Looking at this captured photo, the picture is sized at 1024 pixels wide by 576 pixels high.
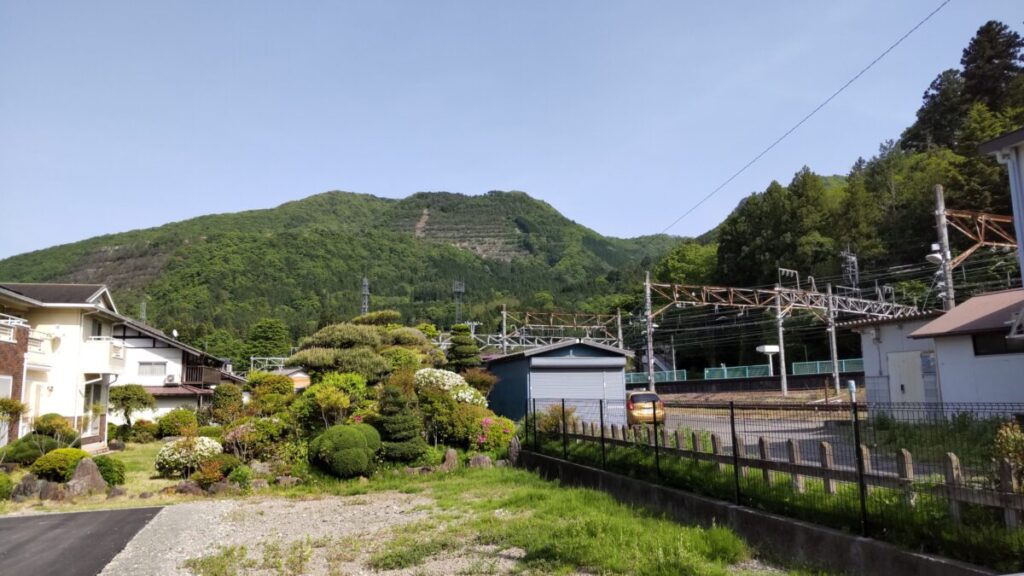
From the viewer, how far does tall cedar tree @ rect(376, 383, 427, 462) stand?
16.3m

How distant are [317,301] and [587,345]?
7522 cm

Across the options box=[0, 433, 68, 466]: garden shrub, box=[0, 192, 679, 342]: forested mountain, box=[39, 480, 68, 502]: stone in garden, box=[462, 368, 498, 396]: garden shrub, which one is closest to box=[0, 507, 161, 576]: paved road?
box=[39, 480, 68, 502]: stone in garden

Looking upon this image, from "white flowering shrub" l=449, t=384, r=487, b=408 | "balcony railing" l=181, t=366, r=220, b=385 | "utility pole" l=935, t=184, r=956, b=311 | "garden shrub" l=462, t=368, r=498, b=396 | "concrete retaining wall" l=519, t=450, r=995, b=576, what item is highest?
"utility pole" l=935, t=184, r=956, b=311

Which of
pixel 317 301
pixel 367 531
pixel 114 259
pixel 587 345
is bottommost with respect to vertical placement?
pixel 367 531

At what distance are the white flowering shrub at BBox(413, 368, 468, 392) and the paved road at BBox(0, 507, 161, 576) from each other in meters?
7.78

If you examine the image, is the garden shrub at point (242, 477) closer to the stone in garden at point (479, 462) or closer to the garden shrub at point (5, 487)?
the garden shrub at point (5, 487)

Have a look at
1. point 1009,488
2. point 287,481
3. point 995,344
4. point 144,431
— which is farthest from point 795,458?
point 144,431

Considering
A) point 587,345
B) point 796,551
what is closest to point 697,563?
point 796,551

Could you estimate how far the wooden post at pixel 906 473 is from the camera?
5840 millimetres

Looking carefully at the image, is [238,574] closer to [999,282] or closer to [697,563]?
[697,563]

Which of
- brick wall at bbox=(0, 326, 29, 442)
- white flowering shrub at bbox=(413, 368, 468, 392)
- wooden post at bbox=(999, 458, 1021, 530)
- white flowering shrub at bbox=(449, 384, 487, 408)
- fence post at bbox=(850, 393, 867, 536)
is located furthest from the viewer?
white flowering shrub at bbox=(413, 368, 468, 392)

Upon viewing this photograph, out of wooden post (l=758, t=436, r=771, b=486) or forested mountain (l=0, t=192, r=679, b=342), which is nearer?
wooden post (l=758, t=436, r=771, b=486)

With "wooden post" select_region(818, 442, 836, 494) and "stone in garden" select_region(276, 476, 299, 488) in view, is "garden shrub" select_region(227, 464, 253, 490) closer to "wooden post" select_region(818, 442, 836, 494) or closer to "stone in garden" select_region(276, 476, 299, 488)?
"stone in garden" select_region(276, 476, 299, 488)

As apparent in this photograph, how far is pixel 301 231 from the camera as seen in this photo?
358 ft
